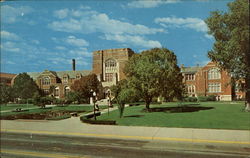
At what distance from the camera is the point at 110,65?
57.1 meters

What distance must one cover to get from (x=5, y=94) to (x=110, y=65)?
122 feet

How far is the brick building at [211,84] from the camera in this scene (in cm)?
4759

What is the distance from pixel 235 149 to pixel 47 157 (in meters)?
8.66

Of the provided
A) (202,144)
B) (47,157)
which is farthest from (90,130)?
(202,144)

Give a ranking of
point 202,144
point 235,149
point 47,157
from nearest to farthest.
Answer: point 47,157 < point 235,149 < point 202,144

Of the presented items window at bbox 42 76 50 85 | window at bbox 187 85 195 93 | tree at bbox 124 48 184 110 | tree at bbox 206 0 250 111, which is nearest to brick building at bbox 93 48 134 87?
window at bbox 42 76 50 85

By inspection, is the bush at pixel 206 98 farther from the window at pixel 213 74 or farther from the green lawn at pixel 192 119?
the green lawn at pixel 192 119

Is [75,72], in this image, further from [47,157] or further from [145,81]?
[47,157]

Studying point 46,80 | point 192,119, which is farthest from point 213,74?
point 46,80

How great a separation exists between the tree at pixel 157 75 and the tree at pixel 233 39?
4810 millimetres

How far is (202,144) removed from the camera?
10.7 metres

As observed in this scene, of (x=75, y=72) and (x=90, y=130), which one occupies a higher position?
(x=75, y=72)

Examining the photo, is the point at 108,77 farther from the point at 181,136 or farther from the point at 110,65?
the point at 181,136

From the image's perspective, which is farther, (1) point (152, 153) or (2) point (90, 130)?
(2) point (90, 130)
